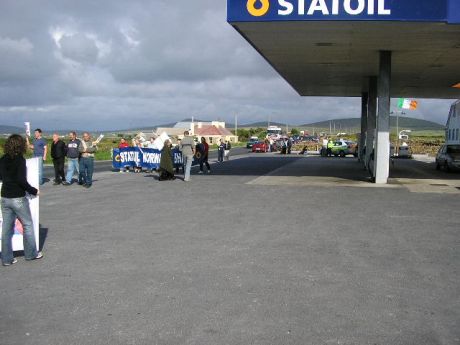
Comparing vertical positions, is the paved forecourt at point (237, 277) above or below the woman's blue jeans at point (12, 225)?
below

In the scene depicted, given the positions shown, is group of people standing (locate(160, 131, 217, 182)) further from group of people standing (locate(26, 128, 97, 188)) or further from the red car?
the red car

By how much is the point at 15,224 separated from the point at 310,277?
430 cm

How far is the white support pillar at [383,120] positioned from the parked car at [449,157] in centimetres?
846

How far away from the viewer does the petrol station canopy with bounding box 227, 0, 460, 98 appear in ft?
48.3

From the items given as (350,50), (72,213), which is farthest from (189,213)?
(350,50)

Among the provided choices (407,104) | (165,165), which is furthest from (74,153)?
(407,104)

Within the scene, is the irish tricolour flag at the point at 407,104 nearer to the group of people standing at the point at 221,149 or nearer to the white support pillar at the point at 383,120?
the group of people standing at the point at 221,149

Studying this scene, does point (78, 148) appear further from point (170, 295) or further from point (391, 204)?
point (170, 295)

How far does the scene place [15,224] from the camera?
772 cm

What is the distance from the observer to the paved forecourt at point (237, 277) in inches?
192

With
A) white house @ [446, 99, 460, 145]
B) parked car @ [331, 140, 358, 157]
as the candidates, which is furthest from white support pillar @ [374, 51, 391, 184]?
parked car @ [331, 140, 358, 157]

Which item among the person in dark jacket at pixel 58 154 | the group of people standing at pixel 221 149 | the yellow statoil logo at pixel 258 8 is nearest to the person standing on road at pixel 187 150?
the person in dark jacket at pixel 58 154

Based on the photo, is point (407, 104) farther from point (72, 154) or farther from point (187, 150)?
point (72, 154)

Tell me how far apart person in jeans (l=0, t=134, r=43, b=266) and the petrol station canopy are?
909 cm
